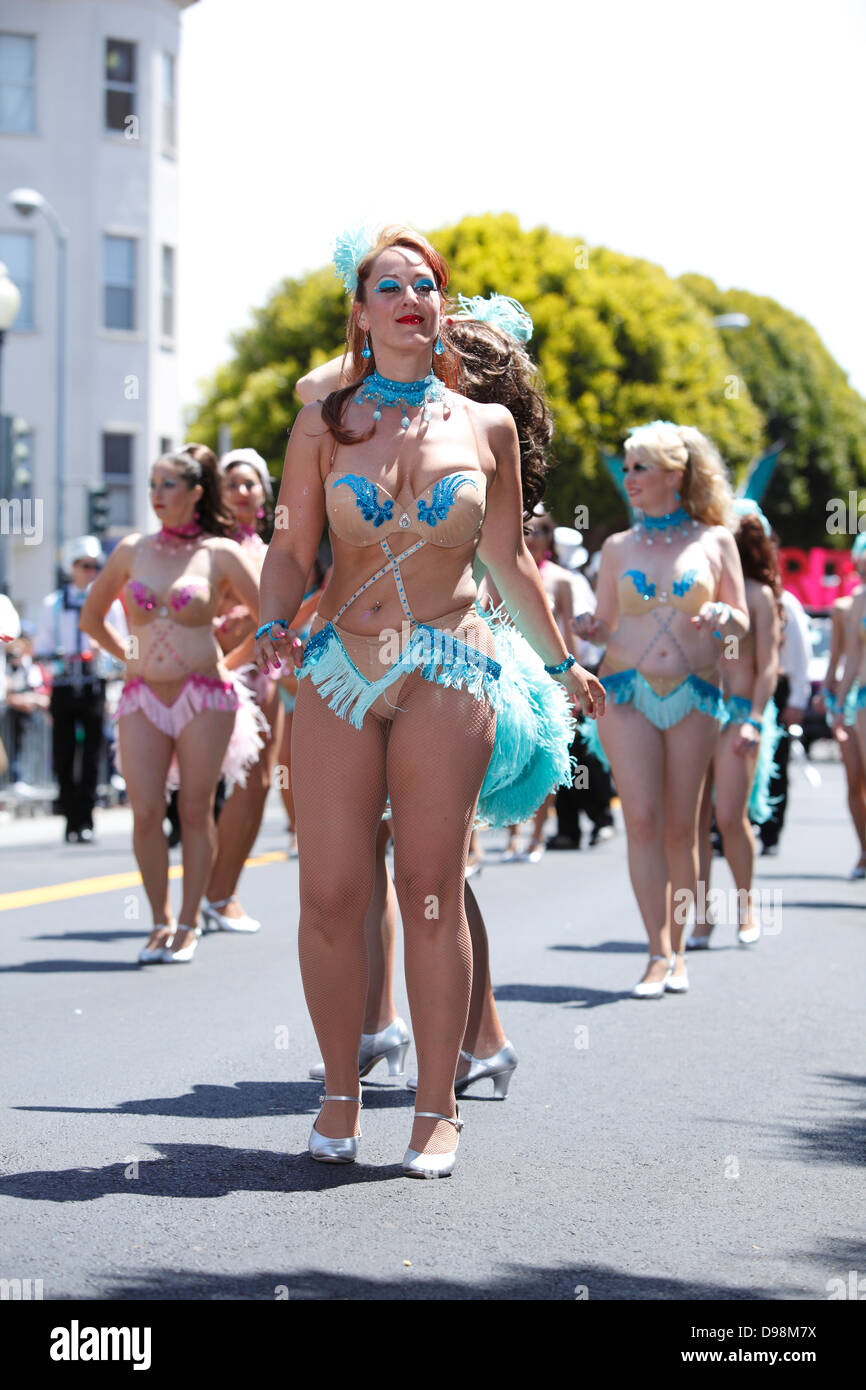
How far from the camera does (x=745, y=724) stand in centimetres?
1057

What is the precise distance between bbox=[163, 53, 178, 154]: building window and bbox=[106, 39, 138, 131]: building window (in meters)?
0.63

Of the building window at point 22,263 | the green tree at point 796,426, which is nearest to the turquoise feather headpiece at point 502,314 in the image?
the building window at point 22,263

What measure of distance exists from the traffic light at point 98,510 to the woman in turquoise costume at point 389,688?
69.8ft

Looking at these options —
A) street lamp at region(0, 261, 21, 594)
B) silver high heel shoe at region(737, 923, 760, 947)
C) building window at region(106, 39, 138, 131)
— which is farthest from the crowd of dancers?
building window at region(106, 39, 138, 131)

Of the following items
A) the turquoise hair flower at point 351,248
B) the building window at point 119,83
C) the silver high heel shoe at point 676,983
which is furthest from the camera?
the building window at point 119,83

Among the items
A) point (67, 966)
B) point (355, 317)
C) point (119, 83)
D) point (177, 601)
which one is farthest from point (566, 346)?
point (355, 317)

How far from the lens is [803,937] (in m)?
10.9

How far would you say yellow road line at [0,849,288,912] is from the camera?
1203 centimetres

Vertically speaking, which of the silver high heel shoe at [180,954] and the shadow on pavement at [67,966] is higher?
the silver high heel shoe at [180,954]

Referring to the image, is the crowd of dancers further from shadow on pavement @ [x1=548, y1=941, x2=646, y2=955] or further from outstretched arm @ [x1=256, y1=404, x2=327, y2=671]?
shadow on pavement @ [x1=548, y1=941, x2=646, y2=955]

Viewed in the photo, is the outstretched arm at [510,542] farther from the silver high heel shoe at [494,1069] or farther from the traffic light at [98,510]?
the traffic light at [98,510]

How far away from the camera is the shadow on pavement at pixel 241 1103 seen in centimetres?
602
